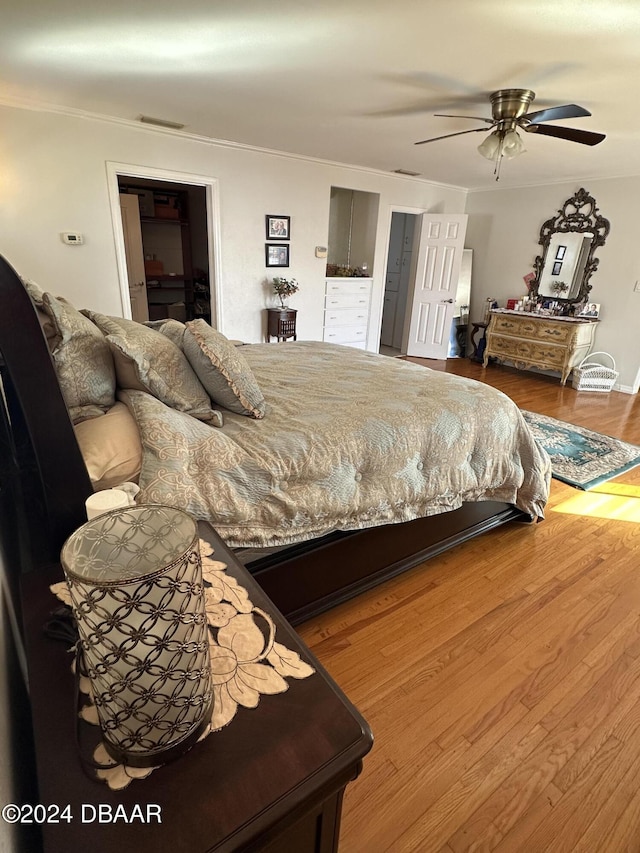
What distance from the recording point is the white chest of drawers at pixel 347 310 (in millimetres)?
5715

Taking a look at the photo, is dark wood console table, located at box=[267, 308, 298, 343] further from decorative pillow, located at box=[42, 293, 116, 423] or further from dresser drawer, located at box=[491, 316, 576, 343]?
decorative pillow, located at box=[42, 293, 116, 423]

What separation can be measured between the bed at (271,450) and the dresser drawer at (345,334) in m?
3.52

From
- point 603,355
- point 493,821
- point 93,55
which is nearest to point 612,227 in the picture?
point 603,355

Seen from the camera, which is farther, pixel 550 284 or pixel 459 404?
pixel 550 284

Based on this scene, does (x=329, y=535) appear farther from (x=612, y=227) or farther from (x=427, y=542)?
(x=612, y=227)

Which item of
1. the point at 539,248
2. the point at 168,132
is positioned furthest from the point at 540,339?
the point at 168,132

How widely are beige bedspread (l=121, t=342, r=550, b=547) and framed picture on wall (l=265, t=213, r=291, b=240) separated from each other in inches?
115

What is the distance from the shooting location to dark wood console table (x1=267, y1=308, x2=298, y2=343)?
505cm

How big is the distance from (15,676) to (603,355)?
642 cm

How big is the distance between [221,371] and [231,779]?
1352 millimetres

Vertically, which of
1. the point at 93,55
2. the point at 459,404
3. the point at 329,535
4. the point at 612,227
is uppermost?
the point at 93,55

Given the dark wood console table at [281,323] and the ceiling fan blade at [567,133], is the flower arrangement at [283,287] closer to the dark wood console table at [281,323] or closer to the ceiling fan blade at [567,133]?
the dark wood console table at [281,323]

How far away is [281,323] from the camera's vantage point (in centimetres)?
505

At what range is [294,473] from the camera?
5.18 feet
